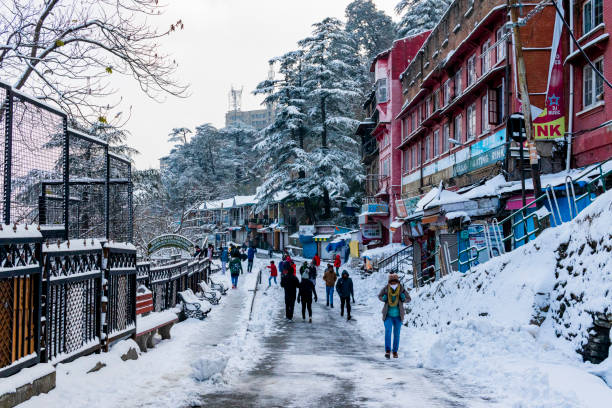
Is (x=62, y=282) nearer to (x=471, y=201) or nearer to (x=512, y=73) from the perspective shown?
(x=471, y=201)

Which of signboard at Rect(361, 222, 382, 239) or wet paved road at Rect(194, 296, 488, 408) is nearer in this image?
wet paved road at Rect(194, 296, 488, 408)

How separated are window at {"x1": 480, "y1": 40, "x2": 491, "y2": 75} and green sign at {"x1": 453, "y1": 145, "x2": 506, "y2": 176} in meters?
3.70

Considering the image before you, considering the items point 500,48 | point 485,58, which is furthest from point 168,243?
point 500,48

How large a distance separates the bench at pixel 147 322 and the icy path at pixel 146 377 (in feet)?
0.75

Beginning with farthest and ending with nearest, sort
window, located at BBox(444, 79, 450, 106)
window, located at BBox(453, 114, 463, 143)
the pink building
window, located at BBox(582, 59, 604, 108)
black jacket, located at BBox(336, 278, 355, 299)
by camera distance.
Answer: the pink building < window, located at BBox(444, 79, 450, 106) < window, located at BBox(453, 114, 463, 143) < black jacket, located at BBox(336, 278, 355, 299) < window, located at BBox(582, 59, 604, 108)

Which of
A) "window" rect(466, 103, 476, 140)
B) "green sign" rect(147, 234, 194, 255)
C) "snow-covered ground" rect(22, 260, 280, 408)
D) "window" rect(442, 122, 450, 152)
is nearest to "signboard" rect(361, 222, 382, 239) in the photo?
"window" rect(442, 122, 450, 152)

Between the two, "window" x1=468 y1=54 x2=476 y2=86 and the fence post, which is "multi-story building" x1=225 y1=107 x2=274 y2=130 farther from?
the fence post

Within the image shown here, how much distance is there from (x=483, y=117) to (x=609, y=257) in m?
16.3

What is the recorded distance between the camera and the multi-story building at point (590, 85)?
55.6ft

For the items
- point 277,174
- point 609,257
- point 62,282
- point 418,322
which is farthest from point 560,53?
point 277,174

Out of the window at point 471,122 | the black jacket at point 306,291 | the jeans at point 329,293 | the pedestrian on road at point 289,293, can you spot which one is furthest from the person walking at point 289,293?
the window at point 471,122

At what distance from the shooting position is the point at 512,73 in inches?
832

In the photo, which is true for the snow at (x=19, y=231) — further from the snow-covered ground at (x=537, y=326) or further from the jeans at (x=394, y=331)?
the jeans at (x=394, y=331)

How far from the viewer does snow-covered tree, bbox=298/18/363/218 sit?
4919 centimetres
